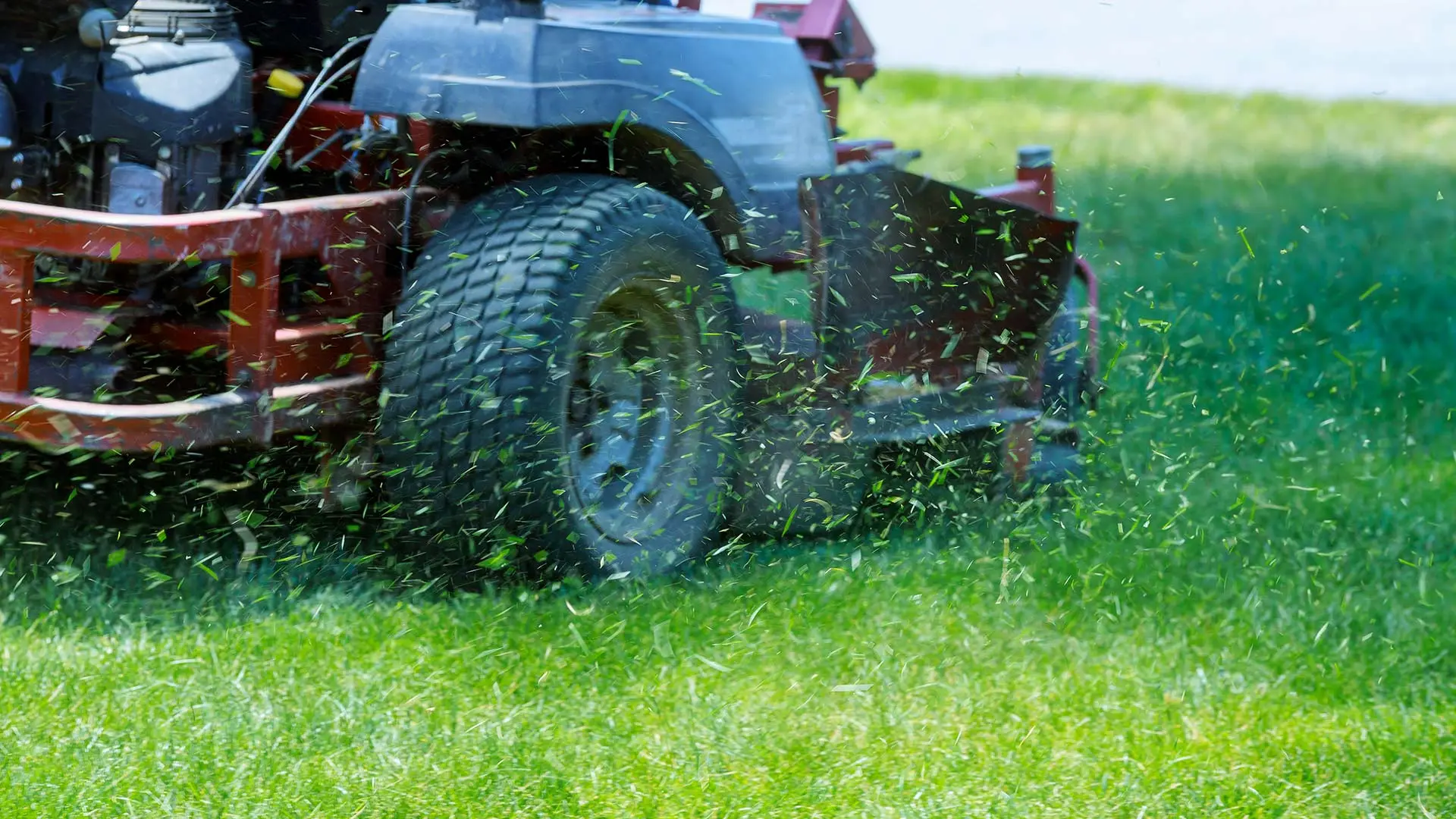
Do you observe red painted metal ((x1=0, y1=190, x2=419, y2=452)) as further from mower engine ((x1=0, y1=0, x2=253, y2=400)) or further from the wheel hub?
the wheel hub

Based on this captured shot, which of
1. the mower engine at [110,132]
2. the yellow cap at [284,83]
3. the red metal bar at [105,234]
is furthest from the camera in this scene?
the yellow cap at [284,83]

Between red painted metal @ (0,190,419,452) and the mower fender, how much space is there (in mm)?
333

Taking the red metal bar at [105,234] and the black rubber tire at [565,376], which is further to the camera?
the black rubber tire at [565,376]

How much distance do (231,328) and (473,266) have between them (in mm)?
524

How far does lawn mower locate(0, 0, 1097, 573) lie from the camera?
141 inches

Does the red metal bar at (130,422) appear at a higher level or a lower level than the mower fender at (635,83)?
lower

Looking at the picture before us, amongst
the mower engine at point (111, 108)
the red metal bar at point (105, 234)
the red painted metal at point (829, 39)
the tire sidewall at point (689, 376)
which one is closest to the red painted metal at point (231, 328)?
the red metal bar at point (105, 234)

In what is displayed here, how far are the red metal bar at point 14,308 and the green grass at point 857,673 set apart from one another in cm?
53

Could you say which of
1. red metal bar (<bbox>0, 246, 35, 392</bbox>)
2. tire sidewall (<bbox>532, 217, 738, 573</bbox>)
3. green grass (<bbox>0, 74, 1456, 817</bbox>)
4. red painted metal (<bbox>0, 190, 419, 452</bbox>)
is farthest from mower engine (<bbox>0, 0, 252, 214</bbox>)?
tire sidewall (<bbox>532, 217, 738, 573</bbox>)

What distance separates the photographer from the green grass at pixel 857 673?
9.55 feet

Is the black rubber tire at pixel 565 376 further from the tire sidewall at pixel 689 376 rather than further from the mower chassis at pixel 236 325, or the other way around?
the mower chassis at pixel 236 325

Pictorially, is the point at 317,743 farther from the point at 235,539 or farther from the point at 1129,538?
the point at 1129,538

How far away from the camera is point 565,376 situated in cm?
369

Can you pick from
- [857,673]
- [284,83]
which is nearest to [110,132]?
[284,83]
